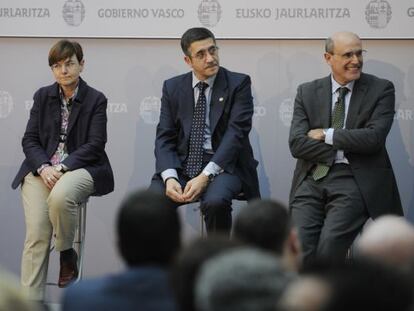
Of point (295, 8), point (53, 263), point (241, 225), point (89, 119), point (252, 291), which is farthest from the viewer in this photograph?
point (53, 263)

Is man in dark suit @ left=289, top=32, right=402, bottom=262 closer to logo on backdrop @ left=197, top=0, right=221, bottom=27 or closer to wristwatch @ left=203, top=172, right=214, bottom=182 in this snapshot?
wristwatch @ left=203, top=172, right=214, bottom=182

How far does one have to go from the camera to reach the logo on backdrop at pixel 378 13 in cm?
599

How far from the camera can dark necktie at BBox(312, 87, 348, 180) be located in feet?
16.8

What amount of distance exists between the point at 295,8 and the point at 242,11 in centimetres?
36

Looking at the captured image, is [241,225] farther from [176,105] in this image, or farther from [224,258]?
[176,105]

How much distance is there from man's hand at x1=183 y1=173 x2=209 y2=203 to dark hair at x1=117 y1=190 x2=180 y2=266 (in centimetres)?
253

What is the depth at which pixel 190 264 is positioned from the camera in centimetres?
208

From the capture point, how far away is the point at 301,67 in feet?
20.3

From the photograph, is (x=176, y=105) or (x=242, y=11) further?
(x=242, y=11)

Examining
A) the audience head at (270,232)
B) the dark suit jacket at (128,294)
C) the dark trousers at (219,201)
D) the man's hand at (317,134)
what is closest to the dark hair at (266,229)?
the audience head at (270,232)

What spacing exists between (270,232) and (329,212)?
2.41 m

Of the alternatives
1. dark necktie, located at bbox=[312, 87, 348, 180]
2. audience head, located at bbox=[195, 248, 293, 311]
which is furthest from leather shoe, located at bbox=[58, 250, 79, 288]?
audience head, located at bbox=[195, 248, 293, 311]

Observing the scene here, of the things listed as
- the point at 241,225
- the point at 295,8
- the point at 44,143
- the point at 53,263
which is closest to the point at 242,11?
the point at 295,8

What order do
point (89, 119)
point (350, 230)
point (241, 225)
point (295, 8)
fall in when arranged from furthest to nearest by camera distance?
point (295, 8) < point (89, 119) < point (350, 230) < point (241, 225)
